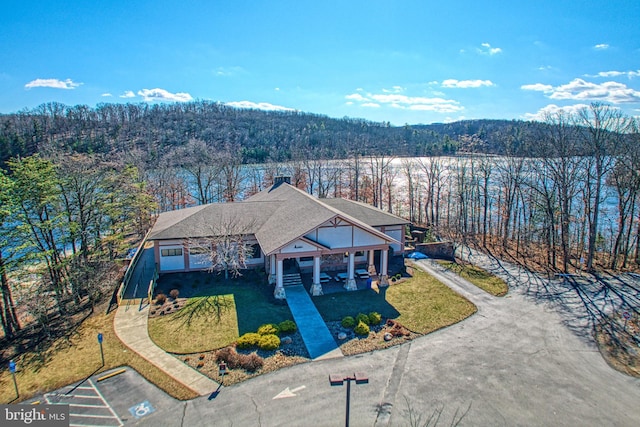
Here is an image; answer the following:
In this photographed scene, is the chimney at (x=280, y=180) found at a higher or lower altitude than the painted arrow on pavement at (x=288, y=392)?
higher

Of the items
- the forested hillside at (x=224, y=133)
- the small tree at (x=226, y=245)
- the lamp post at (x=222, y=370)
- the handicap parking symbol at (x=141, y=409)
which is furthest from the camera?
the forested hillside at (x=224, y=133)

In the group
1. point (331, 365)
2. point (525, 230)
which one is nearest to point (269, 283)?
point (331, 365)

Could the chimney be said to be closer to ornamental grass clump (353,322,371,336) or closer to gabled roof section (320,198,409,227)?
gabled roof section (320,198,409,227)

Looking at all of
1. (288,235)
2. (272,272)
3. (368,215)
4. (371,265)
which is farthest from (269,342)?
(368,215)

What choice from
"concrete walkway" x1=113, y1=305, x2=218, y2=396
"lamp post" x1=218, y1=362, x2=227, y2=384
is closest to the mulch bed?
"lamp post" x1=218, y1=362, x2=227, y2=384

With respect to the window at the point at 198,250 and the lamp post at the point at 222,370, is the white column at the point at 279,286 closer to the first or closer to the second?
the window at the point at 198,250

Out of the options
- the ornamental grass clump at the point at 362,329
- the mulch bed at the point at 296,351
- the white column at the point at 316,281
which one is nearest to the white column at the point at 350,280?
the white column at the point at 316,281

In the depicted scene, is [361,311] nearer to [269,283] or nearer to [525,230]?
[269,283]

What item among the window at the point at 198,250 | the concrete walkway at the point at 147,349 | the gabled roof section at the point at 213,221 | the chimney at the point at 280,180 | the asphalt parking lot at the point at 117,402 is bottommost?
the asphalt parking lot at the point at 117,402
